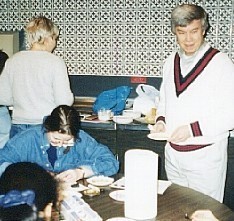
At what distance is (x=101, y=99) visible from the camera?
4250 millimetres

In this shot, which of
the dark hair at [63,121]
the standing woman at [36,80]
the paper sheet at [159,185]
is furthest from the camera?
the standing woman at [36,80]

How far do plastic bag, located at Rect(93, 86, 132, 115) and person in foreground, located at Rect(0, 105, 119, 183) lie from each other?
1357mm

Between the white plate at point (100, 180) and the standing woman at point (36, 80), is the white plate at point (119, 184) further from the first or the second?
the standing woman at point (36, 80)

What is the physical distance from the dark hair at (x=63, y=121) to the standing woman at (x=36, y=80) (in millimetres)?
739

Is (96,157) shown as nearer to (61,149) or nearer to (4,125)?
(61,149)

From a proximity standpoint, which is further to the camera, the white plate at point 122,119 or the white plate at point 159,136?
the white plate at point 122,119

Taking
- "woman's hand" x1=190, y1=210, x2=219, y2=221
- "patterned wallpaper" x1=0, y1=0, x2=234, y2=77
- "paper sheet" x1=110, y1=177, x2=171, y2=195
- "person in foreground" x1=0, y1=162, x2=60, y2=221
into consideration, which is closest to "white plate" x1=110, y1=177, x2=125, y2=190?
"paper sheet" x1=110, y1=177, x2=171, y2=195

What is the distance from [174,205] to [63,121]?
2.60 feet

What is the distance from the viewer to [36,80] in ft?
11.2

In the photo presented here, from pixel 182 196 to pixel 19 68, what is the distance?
65.2 inches

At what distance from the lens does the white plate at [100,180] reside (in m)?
2.51

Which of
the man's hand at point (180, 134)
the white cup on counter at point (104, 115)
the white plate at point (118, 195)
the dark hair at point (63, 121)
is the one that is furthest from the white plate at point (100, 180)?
the white cup on counter at point (104, 115)

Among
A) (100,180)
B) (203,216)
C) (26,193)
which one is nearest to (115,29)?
(100,180)

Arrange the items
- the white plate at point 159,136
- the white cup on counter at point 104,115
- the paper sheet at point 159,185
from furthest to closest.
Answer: the white cup on counter at point 104,115
the white plate at point 159,136
the paper sheet at point 159,185
